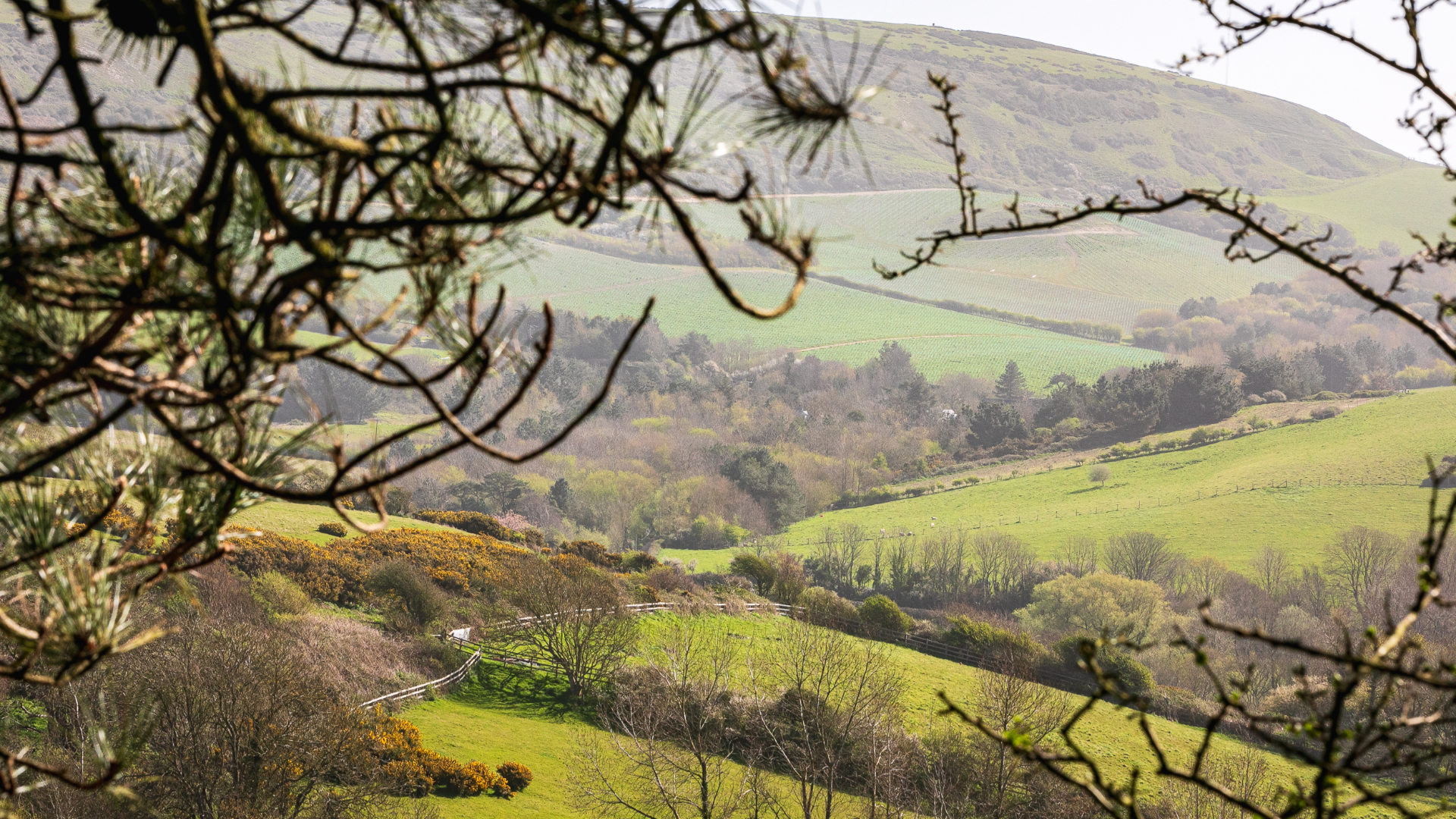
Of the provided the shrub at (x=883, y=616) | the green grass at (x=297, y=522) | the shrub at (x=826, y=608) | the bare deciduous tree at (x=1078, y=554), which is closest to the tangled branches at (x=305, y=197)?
the green grass at (x=297, y=522)

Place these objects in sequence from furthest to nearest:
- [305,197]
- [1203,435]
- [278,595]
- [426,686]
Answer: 1. [1203,435]
2. [426,686]
3. [278,595]
4. [305,197]

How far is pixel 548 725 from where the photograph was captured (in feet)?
73.5

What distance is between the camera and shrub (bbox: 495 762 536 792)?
60.0ft

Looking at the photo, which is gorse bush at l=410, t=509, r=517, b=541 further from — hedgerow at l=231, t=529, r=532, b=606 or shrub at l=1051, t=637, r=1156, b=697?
shrub at l=1051, t=637, r=1156, b=697

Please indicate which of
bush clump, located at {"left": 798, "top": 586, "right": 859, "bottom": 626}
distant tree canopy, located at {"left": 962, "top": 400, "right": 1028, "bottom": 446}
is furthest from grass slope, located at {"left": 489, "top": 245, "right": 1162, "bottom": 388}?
bush clump, located at {"left": 798, "top": 586, "right": 859, "bottom": 626}

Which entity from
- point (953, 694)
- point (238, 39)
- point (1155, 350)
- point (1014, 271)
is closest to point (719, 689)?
point (953, 694)

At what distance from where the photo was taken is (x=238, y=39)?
11156 cm

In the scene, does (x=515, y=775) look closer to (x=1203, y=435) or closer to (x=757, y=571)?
(x=757, y=571)

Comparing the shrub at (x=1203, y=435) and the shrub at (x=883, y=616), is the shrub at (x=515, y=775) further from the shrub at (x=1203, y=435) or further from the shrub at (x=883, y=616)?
the shrub at (x=1203, y=435)

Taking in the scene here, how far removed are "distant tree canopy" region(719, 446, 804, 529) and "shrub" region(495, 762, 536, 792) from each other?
42034 mm

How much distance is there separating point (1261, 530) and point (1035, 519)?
38.4 ft

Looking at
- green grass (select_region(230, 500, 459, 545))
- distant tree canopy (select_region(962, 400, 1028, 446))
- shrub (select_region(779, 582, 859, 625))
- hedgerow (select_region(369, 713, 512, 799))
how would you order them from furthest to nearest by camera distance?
distant tree canopy (select_region(962, 400, 1028, 446))
shrub (select_region(779, 582, 859, 625))
green grass (select_region(230, 500, 459, 545))
hedgerow (select_region(369, 713, 512, 799))

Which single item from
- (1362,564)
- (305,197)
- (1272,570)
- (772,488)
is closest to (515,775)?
(305,197)

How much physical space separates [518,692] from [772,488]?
38.3 m
